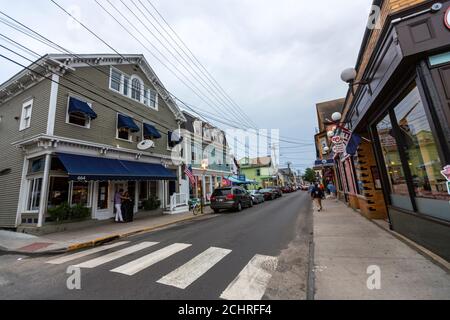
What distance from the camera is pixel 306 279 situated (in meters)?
3.77

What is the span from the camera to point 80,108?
1086 cm

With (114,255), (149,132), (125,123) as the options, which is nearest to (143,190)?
(149,132)

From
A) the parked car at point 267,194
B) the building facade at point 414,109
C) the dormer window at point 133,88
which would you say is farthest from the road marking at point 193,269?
the parked car at point 267,194

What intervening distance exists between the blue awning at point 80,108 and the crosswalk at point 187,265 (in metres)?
7.59

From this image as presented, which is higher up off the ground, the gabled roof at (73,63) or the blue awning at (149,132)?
the gabled roof at (73,63)

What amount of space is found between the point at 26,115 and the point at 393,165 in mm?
16744

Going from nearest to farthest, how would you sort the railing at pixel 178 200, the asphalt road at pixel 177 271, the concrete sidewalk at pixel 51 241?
the asphalt road at pixel 177 271, the concrete sidewalk at pixel 51 241, the railing at pixel 178 200

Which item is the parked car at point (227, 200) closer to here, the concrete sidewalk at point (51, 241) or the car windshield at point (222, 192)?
the car windshield at point (222, 192)

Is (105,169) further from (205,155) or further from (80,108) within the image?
(205,155)

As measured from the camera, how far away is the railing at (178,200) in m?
16.0

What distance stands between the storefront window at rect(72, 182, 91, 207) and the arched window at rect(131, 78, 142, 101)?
23.1 feet

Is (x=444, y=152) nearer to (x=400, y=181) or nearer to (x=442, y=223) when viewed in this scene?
(x=442, y=223)

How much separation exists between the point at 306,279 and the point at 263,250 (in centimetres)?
191

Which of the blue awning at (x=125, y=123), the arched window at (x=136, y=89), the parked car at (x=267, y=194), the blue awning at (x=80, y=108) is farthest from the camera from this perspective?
the parked car at (x=267, y=194)
